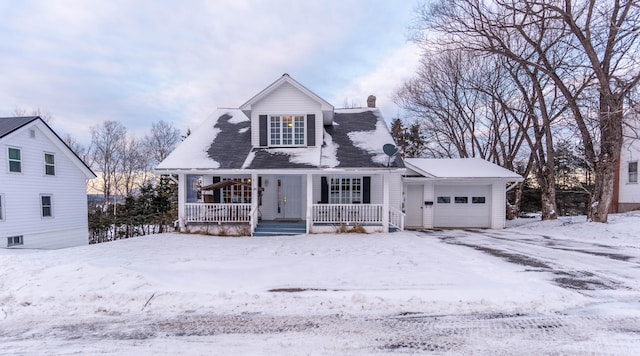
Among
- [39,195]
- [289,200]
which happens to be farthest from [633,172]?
[39,195]

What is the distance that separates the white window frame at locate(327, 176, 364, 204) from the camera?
12.8 meters

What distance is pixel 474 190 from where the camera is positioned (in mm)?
14227

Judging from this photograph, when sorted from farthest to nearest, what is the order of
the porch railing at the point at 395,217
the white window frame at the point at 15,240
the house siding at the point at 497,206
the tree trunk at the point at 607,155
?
1. the house siding at the point at 497,206
2. the white window frame at the point at 15,240
3. the porch railing at the point at 395,217
4. the tree trunk at the point at 607,155

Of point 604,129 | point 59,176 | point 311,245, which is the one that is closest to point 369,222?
point 311,245

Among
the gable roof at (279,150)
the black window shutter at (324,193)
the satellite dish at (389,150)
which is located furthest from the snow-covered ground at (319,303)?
the black window shutter at (324,193)

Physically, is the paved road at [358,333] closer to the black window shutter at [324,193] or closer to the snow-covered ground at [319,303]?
the snow-covered ground at [319,303]

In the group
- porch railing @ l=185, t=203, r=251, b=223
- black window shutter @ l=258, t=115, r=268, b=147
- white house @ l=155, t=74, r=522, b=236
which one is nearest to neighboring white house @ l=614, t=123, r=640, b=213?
white house @ l=155, t=74, r=522, b=236

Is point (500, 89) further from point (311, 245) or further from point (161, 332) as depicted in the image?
point (161, 332)

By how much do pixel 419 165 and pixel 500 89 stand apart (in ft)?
22.8

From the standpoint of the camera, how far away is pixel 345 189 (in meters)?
12.8

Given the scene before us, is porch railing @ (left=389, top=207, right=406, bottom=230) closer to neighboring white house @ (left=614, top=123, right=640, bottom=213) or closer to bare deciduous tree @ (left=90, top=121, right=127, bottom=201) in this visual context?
neighboring white house @ (left=614, top=123, right=640, bottom=213)

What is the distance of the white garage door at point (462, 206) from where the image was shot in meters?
14.2

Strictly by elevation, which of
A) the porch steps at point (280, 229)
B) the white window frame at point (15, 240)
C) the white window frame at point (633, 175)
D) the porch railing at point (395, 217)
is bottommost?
the white window frame at point (15, 240)

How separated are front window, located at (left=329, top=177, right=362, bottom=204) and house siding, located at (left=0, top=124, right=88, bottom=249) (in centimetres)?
1411
